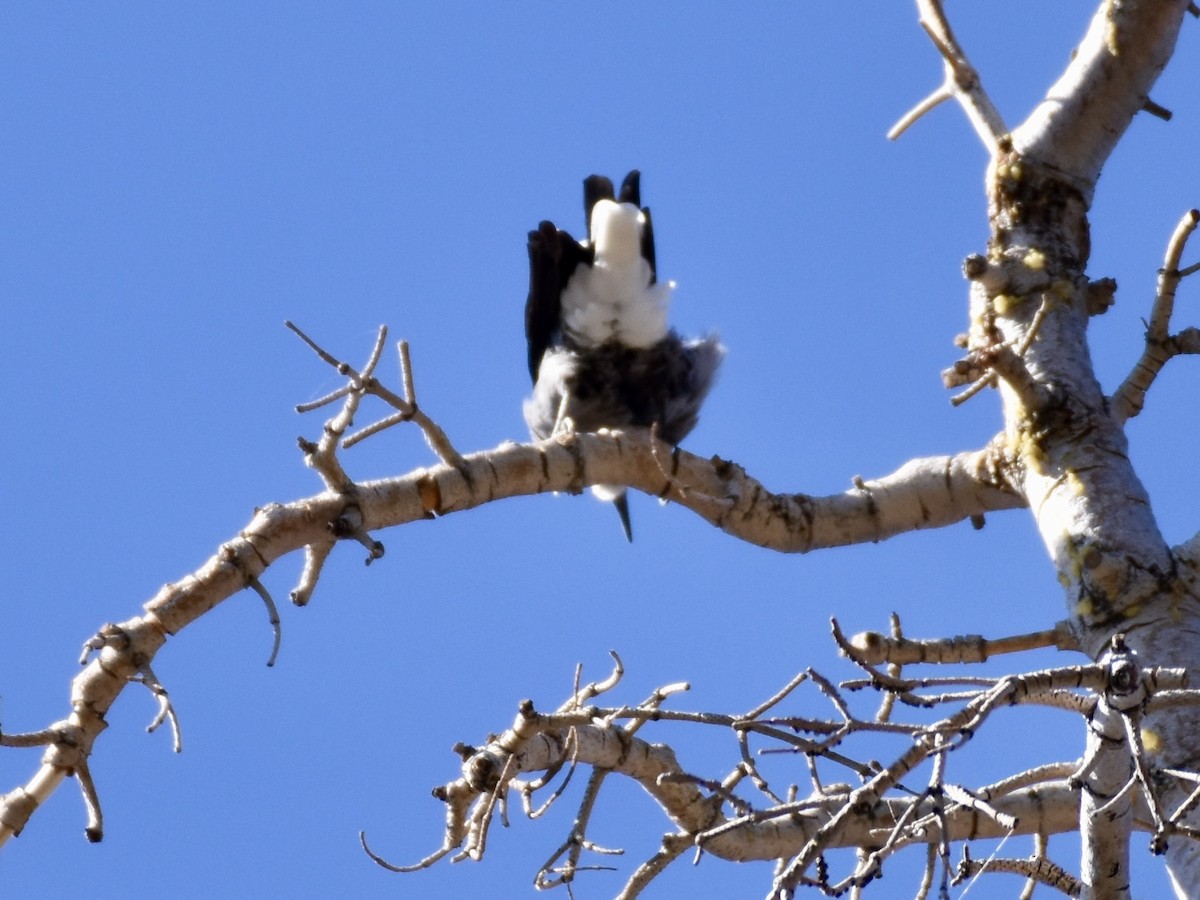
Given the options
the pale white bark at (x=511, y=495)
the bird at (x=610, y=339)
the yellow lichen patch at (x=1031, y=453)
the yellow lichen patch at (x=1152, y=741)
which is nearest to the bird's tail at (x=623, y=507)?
the bird at (x=610, y=339)

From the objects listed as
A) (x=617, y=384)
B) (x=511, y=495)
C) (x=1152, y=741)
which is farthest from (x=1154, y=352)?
(x=617, y=384)

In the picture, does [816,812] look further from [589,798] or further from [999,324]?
[999,324]

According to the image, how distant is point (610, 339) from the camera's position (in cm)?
539

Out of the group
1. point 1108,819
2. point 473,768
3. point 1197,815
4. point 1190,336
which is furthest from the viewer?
point 1190,336

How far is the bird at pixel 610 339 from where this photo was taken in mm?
5391

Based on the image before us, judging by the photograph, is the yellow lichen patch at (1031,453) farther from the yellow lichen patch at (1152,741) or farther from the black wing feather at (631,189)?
the black wing feather at (631,189)

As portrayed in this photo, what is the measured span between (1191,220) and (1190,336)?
310mm

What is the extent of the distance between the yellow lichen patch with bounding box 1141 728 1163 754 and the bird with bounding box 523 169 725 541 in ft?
9.71

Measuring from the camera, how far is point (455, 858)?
9.74 ft

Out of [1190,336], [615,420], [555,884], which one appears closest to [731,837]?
[555,884]

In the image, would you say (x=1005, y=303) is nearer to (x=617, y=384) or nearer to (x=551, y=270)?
(x=617, y=384)

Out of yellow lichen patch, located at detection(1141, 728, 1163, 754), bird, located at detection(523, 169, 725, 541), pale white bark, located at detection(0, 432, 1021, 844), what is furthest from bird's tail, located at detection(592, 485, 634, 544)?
yellow lichen patch, located at detection(1141, 728, 1163, 754)

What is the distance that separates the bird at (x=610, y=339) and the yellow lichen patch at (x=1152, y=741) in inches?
116

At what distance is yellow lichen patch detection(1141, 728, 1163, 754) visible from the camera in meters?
2.56
